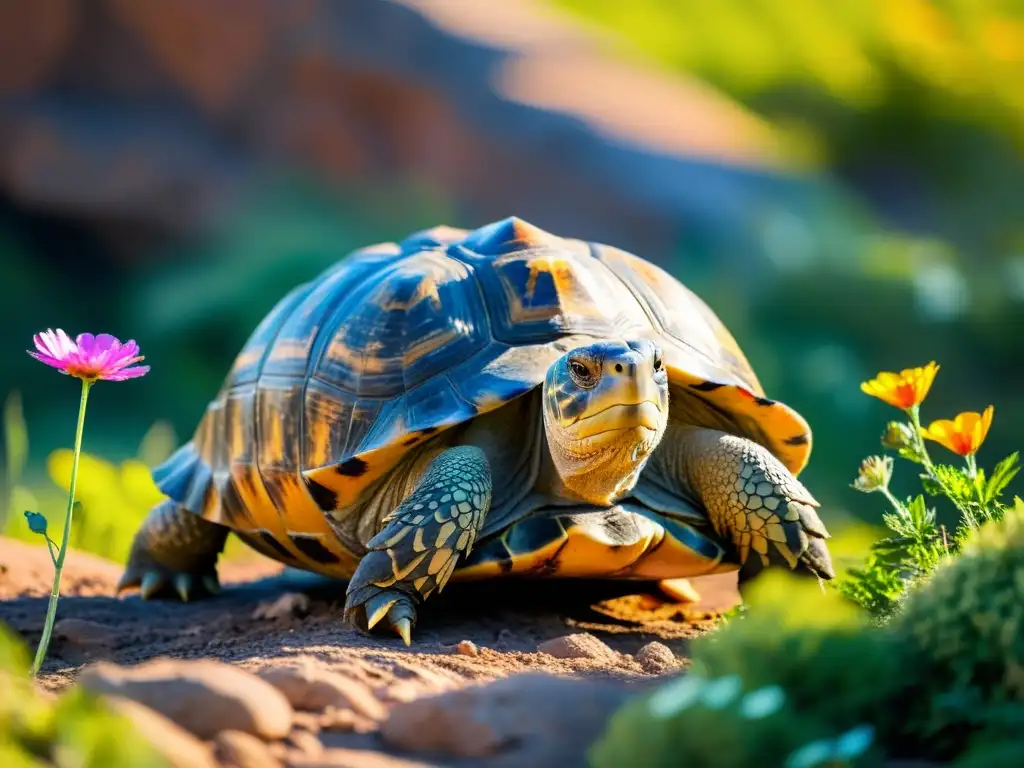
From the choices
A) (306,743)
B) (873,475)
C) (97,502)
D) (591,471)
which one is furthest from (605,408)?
(97,502)

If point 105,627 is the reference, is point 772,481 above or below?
above

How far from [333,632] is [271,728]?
1.30m

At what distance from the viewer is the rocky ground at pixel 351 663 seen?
72.6 inches

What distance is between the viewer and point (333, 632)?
3.17 meters

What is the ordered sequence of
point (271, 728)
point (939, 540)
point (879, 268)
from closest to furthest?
1. point (271, 728)
2. point (939, 540)
3. point (879, 268)

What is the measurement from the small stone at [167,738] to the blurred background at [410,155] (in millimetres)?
8831

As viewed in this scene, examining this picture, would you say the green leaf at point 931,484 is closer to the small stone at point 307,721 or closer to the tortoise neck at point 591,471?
the tortoise neck at point 591,471

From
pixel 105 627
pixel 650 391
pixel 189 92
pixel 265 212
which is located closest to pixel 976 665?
pixel 650 391

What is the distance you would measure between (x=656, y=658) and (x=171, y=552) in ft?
7.54

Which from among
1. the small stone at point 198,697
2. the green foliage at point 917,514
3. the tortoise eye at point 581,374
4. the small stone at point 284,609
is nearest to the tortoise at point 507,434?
the tortoise eye at point 581,374

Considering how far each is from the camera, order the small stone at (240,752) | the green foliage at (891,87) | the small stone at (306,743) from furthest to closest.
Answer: the green foliage at (891,87), the small stone at (306,743), the small stone at (240,752)

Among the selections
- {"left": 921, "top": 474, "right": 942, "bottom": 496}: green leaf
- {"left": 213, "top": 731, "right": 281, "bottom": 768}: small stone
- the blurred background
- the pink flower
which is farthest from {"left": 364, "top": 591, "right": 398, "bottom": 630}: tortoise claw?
the blurred background

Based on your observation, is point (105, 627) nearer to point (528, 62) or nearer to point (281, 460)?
point (281, 460)

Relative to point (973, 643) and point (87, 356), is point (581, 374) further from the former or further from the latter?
point (973, 643)
